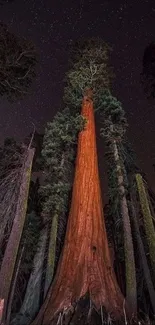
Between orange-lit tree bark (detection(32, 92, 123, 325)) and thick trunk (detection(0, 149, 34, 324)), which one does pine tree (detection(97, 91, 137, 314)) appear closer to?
orange-lit tree bark (detection(32, 92, 123, 325))

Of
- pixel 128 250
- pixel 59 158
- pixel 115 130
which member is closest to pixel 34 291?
pixel 128 250

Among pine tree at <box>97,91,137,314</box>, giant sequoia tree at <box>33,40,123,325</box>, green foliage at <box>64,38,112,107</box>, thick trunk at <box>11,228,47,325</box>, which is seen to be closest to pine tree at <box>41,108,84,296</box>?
thick trunk at <box>11,228,47,325</box>

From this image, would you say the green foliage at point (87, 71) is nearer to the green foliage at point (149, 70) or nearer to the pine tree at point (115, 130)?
the pine tree at point (115, 130)

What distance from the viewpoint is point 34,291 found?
18.7 metres

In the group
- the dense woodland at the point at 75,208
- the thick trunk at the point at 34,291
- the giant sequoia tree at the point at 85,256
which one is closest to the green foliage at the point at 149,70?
the dense woodland at the point at 75,208

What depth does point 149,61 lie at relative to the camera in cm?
1377

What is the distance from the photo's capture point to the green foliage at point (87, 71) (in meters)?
20.5

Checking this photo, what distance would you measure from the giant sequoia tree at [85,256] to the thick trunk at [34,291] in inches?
237

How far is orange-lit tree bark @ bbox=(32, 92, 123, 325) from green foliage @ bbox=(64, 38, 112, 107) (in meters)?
6.46

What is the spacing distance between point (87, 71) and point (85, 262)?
44.1 ft

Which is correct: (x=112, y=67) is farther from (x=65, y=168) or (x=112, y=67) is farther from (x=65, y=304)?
(x=65, y=304)

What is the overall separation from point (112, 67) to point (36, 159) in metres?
8.81

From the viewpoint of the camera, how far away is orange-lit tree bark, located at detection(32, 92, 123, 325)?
11.0m

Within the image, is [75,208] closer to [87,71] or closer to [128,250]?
[128,250]
